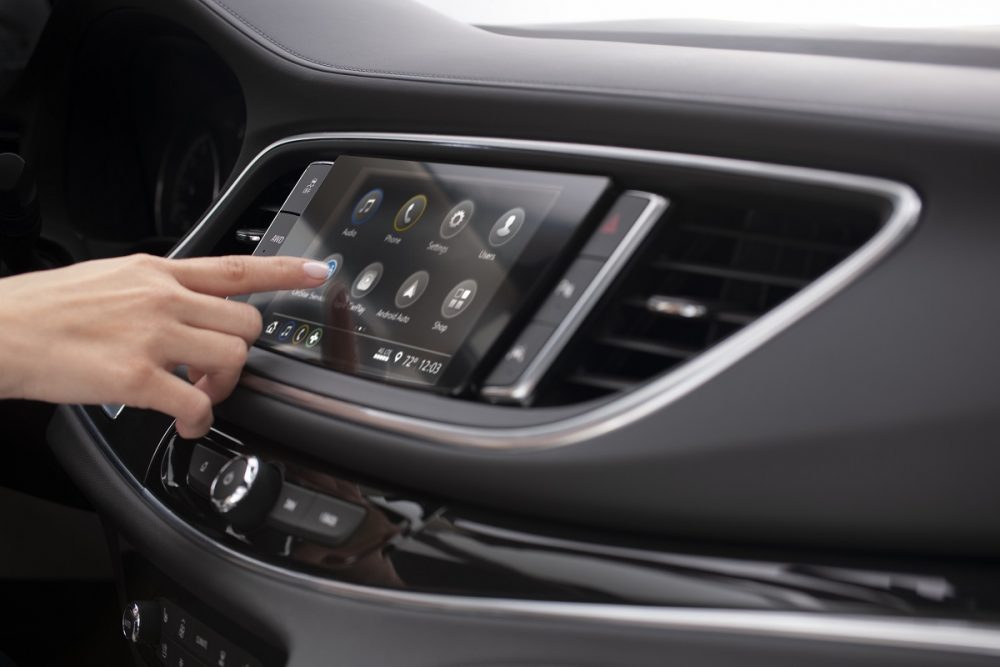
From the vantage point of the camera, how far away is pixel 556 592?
0.55 m

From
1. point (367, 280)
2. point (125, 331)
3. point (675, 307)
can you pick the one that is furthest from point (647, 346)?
point (125, 331)

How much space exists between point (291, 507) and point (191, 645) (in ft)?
0.50

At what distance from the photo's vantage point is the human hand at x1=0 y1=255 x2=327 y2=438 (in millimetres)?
681


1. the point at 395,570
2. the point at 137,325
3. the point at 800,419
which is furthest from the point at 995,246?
the point at 137,325

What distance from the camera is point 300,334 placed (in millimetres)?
784

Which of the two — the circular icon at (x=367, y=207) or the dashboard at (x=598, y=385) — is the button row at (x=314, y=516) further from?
the circular icon at (x=367, y=207)

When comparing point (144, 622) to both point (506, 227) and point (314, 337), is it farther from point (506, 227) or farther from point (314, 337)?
point (506, 227)

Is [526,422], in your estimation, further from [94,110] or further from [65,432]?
[94,110]

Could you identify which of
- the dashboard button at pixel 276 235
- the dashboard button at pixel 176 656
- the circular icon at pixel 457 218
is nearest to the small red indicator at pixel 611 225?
the circular icon at pixel 457 218

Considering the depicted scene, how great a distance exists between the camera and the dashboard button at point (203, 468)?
0.75m

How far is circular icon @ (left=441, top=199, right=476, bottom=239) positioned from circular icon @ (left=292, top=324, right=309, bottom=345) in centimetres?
14

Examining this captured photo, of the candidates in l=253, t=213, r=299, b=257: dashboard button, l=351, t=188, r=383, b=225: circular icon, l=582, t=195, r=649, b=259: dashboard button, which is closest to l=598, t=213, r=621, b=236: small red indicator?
l=582, t=195, r=649, b=259: dashboard button

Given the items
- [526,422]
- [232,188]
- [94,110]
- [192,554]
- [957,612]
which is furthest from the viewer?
[94,110]

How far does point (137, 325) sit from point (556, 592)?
343mm
